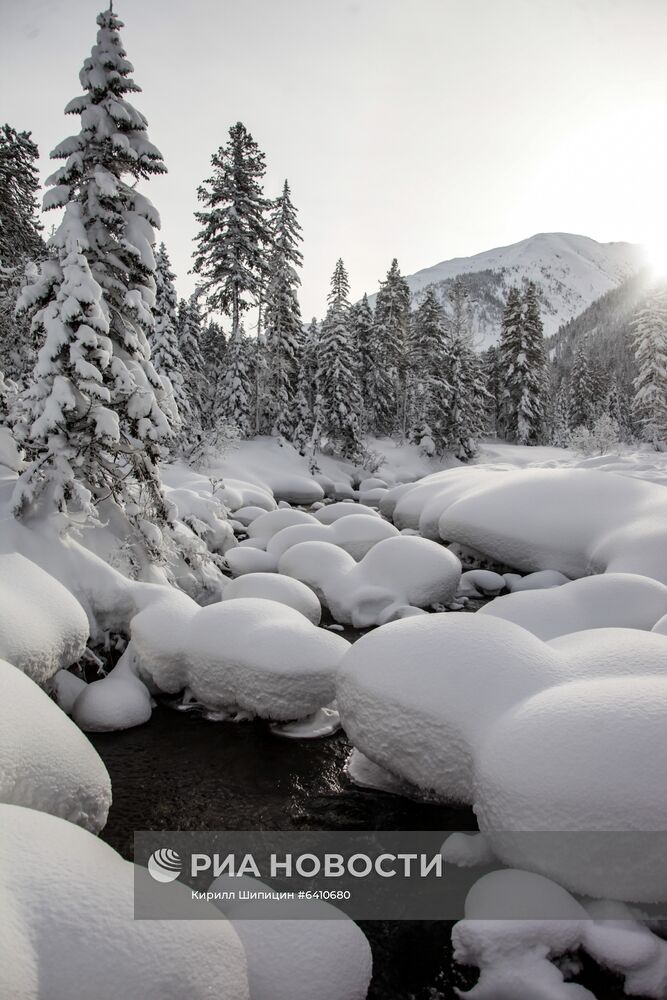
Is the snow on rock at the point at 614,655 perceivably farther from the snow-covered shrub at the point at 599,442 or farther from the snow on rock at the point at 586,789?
the snow-covered shrub at the point at 599,442

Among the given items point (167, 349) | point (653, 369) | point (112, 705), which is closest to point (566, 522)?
point (112, 705)

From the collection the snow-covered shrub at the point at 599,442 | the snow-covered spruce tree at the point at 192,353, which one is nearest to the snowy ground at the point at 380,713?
the snow-covered spruce tree at the point at 192,353

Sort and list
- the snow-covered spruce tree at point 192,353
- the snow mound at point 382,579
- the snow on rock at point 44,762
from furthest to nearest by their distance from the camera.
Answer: the snow-covered spruce tree at point 192,353
the snow mound at point 382,579
the snow on rock at point 44,762

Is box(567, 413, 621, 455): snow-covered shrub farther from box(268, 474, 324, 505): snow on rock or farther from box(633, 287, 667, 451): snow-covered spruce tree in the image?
box(268, 474, 324, 505): snow on rock

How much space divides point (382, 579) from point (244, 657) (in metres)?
4.29

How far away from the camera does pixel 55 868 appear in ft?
9.66

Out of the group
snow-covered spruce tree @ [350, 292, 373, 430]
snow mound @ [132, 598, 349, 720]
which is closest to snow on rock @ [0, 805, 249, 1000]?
snow mound @ [132, 598, 349, 720]

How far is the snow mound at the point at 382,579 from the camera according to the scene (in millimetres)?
9938

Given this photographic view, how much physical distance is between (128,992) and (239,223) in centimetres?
2837

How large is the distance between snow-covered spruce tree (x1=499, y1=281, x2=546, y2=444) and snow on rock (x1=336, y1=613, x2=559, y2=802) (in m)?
40.6

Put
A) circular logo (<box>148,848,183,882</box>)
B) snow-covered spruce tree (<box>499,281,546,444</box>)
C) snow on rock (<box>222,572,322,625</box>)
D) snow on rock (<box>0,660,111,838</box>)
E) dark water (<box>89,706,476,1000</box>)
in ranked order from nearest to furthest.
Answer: snow on rock (<box>0,660,111,838</box>) → dark water (<box>89,706,476,1000</box>) → circular logo (<box>148,848,183,882</box>) → snow on rock (<box>222,572,322,625</box>) → snow-covered spruce tree (<box>499,281,546,444</box>)

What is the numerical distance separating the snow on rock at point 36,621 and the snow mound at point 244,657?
94 cm

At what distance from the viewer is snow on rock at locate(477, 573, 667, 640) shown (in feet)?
24.2

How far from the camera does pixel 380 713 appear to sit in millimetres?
5102
